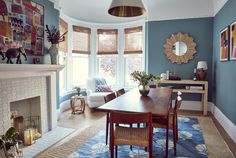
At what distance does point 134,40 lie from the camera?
5.89 meters

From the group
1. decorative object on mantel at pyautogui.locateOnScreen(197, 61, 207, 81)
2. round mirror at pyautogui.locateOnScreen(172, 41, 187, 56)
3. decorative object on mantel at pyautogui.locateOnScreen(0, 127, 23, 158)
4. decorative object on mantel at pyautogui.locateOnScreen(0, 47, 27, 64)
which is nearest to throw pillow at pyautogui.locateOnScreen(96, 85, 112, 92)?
round mirror at pyautogui.locateOnScreen(172, 41, 187, 56)

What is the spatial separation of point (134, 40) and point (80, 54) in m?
1.76

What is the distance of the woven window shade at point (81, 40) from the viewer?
5.69m

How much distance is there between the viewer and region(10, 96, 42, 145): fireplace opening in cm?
301

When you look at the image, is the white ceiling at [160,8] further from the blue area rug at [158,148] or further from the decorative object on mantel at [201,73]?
the blue area rug at [158,148]

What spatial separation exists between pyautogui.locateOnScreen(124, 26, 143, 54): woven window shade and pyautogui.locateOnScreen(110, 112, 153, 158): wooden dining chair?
13.1 ft

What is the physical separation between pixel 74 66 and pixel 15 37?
2945mm

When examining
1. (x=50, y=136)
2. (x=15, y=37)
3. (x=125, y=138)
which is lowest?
(x=50, y=136)

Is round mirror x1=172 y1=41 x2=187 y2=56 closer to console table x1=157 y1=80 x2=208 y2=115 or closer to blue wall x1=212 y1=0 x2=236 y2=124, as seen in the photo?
blue wall x1=212 y1=0 x2=236 y2=124

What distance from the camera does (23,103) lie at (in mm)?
3359

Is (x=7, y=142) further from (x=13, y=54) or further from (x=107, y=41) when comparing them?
(x=107, y=41)

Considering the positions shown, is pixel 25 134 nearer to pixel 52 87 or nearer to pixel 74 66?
pixel 52 87

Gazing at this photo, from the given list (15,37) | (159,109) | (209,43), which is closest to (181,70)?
(209,43)

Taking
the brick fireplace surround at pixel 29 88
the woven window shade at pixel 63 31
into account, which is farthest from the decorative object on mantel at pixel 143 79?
the woven window shade at pixel 63 31
